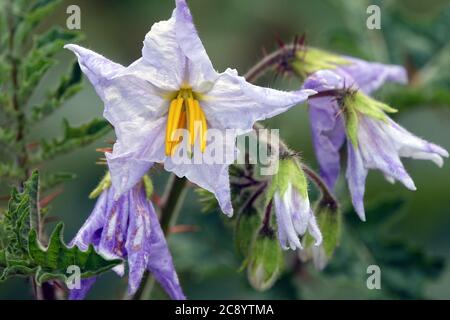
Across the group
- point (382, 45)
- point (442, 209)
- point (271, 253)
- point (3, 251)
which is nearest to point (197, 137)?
point (271, 253)

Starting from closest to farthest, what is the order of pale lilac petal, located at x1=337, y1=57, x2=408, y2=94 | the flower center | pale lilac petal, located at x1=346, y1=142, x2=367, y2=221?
the flower center
pale lilac petal, located at x1=346, y1=142, x2=367, y2=221
pale lilac petal, located at x1=337, y1=57, x2=408, y2=94

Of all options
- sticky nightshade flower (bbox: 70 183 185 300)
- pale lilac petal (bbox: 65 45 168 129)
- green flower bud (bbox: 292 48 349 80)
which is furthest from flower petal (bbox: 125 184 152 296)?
green flower bud (bbox: 292 48 349 80)

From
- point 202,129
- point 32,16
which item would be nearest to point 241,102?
point 202,129

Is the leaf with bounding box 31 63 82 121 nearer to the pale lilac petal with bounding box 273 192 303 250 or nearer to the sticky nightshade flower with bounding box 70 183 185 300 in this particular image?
the sticky nightshade flower with bounding box 70 183 185 300

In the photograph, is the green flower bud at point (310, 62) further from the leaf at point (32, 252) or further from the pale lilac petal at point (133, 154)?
the leaf at point (32, 252)

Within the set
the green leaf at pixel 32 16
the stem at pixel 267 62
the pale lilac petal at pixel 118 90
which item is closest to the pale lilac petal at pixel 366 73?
the stem at pixel 267 62

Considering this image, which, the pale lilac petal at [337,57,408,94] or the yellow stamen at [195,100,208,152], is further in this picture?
the pale lilac petal at [337,57,408,94]

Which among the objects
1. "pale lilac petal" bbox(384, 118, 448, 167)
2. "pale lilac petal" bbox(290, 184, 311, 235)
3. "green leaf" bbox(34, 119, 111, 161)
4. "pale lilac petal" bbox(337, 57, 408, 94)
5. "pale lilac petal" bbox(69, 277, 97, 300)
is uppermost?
"pale lilac petal" bbox(337, 57, 408, 94)

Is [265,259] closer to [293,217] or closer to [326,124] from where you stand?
[293,217]
